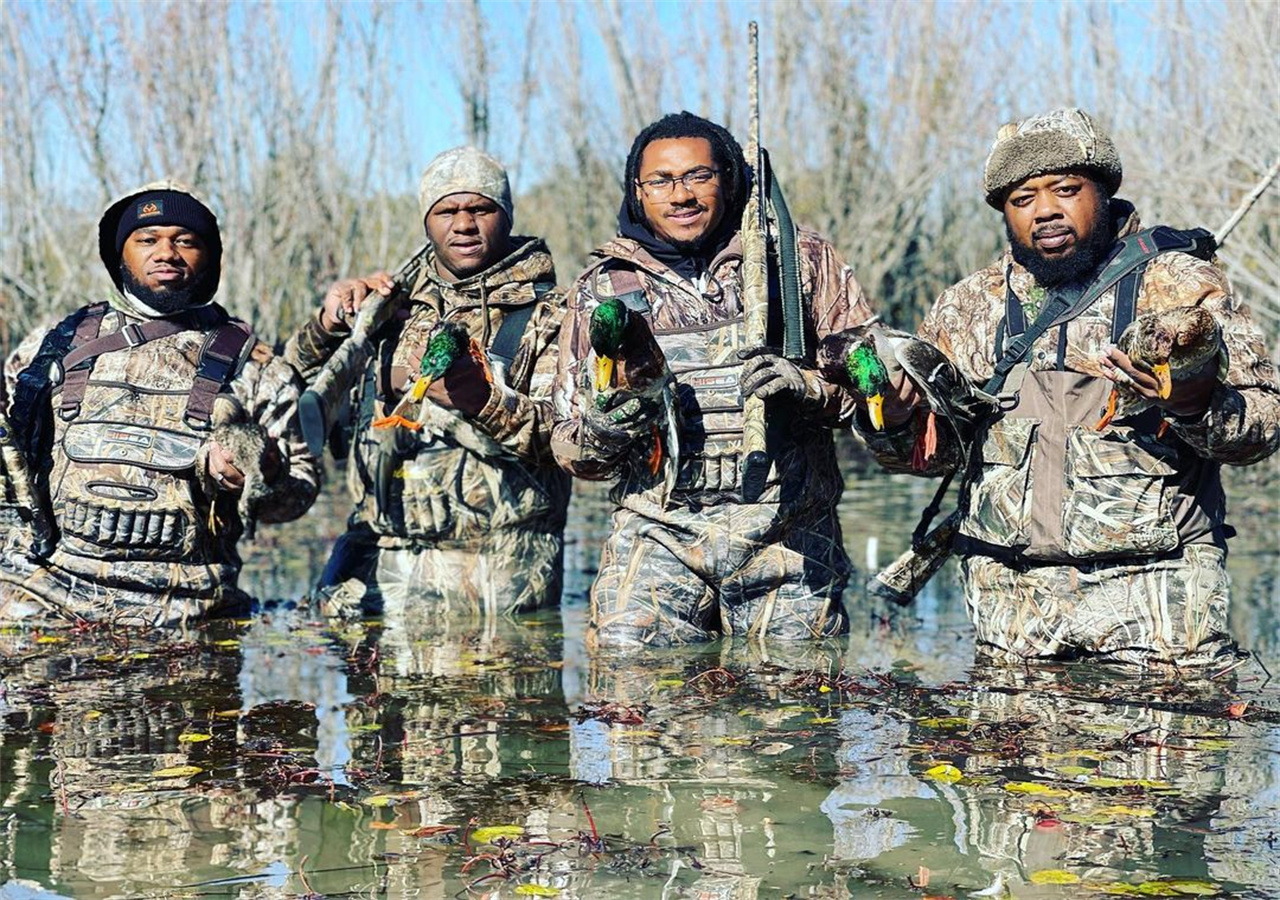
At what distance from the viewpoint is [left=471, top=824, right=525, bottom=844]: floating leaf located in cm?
423

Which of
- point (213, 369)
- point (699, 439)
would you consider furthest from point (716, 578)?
point (213, 369)

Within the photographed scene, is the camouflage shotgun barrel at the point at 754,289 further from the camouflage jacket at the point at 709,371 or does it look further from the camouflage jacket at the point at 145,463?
the camouflage jacket at the point at 145,463

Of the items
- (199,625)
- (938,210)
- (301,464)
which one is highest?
(938,210)

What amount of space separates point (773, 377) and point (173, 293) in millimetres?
2727

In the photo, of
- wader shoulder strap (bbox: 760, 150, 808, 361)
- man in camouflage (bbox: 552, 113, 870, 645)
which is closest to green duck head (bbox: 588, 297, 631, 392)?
man in camouflage (bbox: 552, 113, 870, 645)

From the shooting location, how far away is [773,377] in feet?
18.3

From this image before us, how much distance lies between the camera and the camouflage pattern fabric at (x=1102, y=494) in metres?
5.43

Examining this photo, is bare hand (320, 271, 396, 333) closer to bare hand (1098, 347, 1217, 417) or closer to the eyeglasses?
the eyeglasses

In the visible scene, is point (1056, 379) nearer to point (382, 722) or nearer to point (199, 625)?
point (382, 722)

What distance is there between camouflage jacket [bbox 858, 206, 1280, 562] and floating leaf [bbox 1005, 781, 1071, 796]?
47.0 inches

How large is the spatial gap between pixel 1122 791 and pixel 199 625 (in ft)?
13.2

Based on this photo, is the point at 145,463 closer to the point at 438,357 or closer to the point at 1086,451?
the point at 438,357

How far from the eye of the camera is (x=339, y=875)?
4020 mm

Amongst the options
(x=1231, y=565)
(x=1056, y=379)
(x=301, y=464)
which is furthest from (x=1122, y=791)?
(x=1231, y=565)
